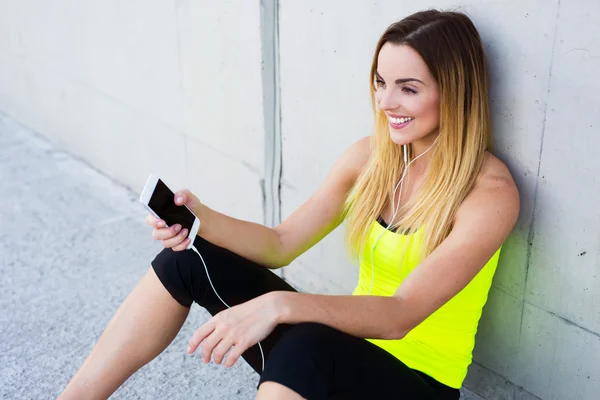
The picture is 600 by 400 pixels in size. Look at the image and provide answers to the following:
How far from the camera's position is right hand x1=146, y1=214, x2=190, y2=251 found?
6.84ft

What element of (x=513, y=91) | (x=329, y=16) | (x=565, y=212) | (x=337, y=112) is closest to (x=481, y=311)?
(x=565, y=212)

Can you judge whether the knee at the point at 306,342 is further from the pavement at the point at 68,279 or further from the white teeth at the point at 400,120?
the pavement at the point at 68,279

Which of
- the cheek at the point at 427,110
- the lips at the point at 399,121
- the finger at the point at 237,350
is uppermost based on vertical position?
the cheek at the point at 427,110

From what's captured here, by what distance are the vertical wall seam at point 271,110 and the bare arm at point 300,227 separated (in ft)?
2.44

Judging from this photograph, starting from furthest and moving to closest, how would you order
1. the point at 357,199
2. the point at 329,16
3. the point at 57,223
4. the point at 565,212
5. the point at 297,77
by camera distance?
the point at 57,223 < the point at 297,77 < the point at 329,16 < the point at 357,199 < the point at 565,212

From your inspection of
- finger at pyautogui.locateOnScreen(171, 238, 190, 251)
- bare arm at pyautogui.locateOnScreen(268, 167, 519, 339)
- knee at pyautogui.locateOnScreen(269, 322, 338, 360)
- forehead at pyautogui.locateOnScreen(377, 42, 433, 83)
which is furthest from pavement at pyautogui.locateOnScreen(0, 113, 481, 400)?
forehead at pyautogui.locateOnScreen(377, 42, 433, 83)

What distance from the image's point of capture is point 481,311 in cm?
229

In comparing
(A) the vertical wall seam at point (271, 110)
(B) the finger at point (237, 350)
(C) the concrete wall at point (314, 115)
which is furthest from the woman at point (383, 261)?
Answer: (A) the vertical wall seam at point (271, 110)

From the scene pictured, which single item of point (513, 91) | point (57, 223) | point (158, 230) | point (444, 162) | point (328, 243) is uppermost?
point (513, 91)

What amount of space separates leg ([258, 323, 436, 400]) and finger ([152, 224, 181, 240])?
49cm

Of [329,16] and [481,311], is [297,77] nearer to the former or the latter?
[329,16]

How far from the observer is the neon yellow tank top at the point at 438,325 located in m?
2.10

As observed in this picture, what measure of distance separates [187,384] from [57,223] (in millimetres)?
1589

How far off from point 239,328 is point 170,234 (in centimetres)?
45
